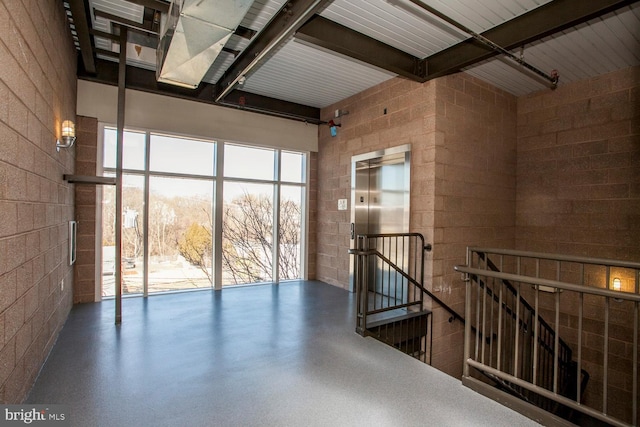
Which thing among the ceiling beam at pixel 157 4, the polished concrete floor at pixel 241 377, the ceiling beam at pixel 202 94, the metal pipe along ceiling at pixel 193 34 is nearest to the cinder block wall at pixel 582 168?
the polished concrete floor at pixel 241 377

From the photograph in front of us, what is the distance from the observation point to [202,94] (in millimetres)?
5047

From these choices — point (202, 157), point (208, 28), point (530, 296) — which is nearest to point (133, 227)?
point (202, 157)

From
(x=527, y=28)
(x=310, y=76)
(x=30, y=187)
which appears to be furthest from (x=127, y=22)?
(x=527, y=28)

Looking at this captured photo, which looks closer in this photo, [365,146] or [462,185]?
[462,185]

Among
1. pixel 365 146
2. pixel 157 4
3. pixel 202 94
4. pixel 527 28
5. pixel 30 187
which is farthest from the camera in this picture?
pixel 365 146

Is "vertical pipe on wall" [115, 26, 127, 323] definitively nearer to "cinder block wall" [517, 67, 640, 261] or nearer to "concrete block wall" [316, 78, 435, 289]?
"concrete block wall" [316, 78, 435, 289]

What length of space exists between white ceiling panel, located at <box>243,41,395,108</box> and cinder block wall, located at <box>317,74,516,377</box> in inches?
12.6

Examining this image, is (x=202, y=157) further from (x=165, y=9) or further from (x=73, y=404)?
(x=73, y=404)

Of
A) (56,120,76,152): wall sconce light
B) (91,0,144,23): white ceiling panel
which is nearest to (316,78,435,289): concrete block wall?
(91,0,144,23): white ceiling panel

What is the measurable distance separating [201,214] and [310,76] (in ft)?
9.05

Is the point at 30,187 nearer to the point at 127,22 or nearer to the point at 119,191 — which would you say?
the point at 119,191

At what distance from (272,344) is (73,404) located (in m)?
1.58

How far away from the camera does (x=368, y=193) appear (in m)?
5.29

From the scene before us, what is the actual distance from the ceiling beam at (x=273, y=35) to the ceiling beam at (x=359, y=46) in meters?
0.26
